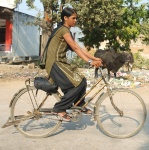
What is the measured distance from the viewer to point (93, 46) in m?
23.1

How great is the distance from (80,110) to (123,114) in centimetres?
73

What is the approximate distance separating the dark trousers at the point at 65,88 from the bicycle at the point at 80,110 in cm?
12

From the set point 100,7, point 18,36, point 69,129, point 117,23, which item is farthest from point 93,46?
point 69,129

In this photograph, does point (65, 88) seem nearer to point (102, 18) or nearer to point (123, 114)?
point (123, 114)

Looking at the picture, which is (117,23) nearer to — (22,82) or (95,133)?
(22,82)

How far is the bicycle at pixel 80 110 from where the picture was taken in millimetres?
4855

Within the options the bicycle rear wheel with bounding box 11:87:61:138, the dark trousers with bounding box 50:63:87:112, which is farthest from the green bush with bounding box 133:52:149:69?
the dark trousers with bounding box 50:63:87:112

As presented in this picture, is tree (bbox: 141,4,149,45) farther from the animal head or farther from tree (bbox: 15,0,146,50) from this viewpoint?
the animal head

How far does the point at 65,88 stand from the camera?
15.4 ft

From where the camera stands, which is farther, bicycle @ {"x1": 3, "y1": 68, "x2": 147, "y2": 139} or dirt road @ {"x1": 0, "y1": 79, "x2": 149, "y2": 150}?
bicycle @ {"x1": 3, "y1": 68, "x2": 147, "y2": 139}

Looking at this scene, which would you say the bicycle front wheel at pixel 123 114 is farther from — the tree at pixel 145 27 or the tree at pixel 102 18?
the tree at pixel 145 27

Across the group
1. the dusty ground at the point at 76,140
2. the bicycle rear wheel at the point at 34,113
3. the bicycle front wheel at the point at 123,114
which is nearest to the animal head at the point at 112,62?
the bicycle front wheel at the point at 123,114

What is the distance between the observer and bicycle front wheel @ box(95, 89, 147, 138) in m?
4.86

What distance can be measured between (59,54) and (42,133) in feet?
4.16
